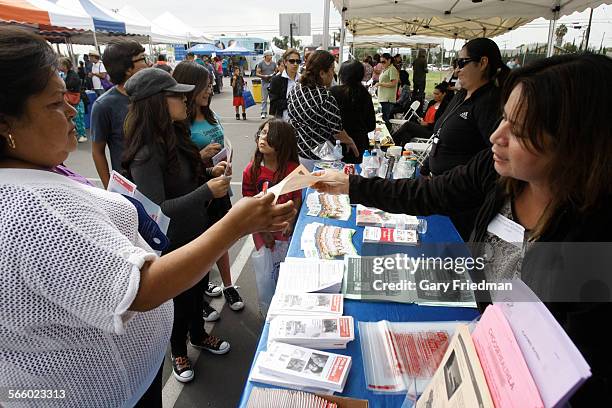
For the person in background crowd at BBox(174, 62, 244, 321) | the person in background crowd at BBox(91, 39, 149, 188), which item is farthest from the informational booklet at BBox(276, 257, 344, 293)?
the person in background crowd at BBox(91, 39, 149, 188)

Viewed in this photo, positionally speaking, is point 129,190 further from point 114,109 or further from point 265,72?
point 265,72

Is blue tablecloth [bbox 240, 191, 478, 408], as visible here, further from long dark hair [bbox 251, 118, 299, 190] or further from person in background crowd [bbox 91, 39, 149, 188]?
person in background crowd [bbox 91, 39, 149, 188]

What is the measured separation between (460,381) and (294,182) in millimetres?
878

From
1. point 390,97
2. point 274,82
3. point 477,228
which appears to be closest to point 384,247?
point 477,228

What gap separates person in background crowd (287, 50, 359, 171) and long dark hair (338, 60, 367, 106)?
22.4 inches

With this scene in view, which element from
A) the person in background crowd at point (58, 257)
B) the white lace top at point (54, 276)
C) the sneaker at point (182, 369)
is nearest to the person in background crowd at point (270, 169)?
the sneaker at point (182, 369)

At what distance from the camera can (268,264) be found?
7.87 ft

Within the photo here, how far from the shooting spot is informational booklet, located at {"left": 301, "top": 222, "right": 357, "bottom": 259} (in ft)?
6.21

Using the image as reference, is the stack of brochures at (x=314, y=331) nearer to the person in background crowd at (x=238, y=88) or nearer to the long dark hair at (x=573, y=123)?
the long dark hair at (x=573, y=123)

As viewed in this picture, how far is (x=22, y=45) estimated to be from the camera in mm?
797

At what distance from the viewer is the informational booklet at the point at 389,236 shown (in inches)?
78.5

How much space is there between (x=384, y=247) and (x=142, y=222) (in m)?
1.22

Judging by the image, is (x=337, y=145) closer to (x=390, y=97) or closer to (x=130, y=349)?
(x=130, y=349)

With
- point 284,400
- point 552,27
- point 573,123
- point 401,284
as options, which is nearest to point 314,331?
point 284,400
